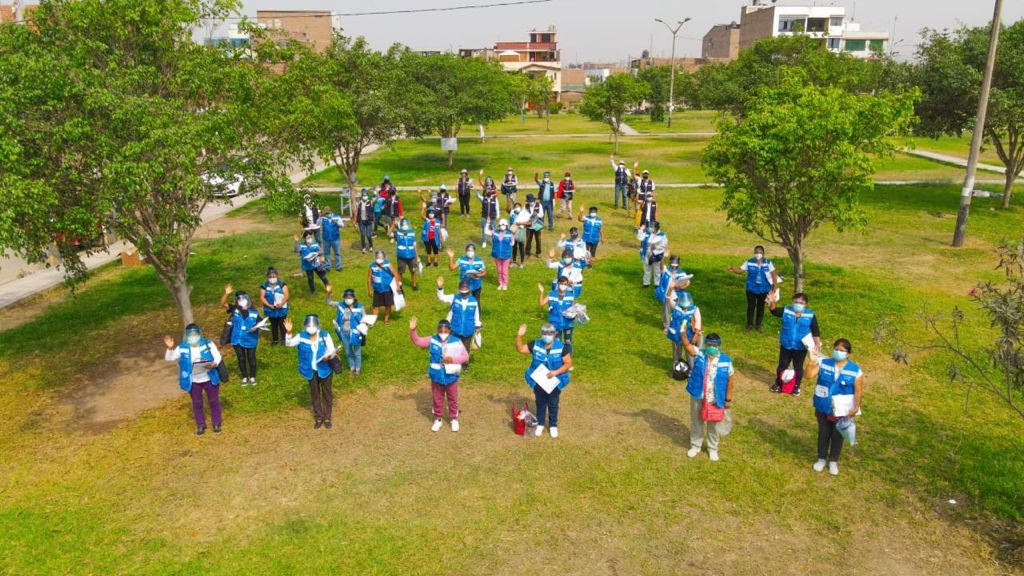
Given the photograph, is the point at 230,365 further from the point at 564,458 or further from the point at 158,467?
the point at 564,458

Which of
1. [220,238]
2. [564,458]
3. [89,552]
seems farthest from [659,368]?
[220,238]

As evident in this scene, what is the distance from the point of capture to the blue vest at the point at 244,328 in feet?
35.6

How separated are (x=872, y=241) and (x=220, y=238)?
836 inches

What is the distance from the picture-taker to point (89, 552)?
725cm

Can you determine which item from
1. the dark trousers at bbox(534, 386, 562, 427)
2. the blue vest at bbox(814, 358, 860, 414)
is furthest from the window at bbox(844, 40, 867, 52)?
the dark trousers at bbox(534, 386, 562, 427)

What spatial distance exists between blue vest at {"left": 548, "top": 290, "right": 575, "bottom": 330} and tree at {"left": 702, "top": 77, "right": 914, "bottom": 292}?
4.93 m

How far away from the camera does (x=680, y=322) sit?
35.1 ft

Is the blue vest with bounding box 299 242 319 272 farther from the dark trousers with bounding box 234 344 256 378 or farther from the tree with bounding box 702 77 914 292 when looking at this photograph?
the tree with bounding box 702 77 914 292

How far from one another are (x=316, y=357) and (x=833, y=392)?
682cm

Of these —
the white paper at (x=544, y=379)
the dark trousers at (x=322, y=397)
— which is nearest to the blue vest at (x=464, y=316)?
the white paper at (x=544, y=379)

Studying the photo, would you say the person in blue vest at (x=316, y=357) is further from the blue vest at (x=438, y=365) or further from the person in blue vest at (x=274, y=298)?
the person in blue vest at (x=274, y=298)

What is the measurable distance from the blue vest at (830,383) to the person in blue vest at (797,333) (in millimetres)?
1957

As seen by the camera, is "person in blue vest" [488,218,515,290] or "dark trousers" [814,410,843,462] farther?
"person in blue vest" [488,218,515,290]

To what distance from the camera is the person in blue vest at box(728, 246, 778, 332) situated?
12695mm
